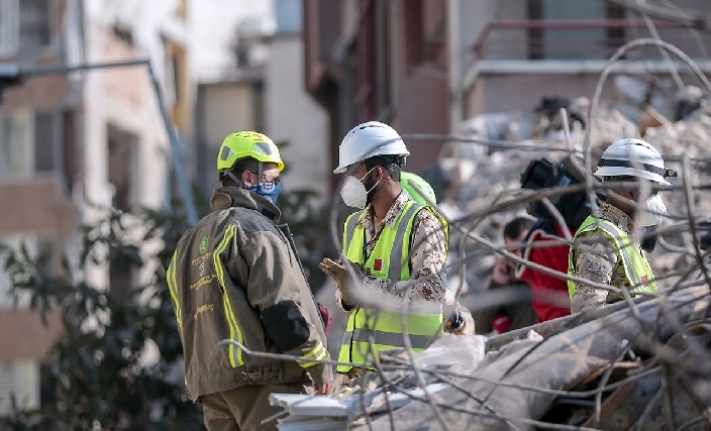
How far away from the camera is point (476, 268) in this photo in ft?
37.8

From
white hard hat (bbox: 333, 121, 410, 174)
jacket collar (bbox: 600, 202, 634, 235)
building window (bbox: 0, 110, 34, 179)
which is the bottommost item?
building window (bbox: 0, 110, 34, 179)

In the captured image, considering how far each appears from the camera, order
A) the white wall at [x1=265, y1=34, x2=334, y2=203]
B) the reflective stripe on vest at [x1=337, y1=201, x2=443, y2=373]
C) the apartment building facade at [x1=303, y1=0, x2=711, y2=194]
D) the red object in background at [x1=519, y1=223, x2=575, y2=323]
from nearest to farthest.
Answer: the reflective stripe on vest at [x1=337, y1=201, x2=443, y2=373], the red object in background at [x1=519, y1=223, x2=575, y2=323], the apartment building facade at [x1=303, y1=0, x2=711, y2=194], the white wall at [x1=265, y1=34, x2=334, y2=203]

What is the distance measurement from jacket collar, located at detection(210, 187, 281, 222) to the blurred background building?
2961mm

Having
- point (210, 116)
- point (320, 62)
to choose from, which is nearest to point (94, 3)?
point (320, 62)

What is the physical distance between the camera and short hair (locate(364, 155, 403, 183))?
258 inches

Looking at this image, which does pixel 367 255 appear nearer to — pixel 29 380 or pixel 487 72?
pixel 487 72

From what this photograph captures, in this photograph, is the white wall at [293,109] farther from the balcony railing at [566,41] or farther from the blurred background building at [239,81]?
the balcony railing at [566,41]

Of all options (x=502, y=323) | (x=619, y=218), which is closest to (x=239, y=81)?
(x=502, y=323)

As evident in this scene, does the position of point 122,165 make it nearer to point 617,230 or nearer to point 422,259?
point 422,259

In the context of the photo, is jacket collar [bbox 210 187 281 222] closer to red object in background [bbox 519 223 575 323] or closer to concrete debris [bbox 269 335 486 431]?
red object in background [bbox 519 223 575 323]

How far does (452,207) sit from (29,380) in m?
22.3

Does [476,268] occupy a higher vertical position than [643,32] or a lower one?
lower

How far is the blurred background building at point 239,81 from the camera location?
17641 millimetres

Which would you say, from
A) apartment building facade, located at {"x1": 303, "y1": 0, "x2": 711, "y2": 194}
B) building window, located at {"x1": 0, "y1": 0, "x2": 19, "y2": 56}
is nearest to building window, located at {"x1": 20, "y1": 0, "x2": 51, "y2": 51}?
building window, located at {"x1": 0, "y1": 0, "x2": 19, "y2": 56}
